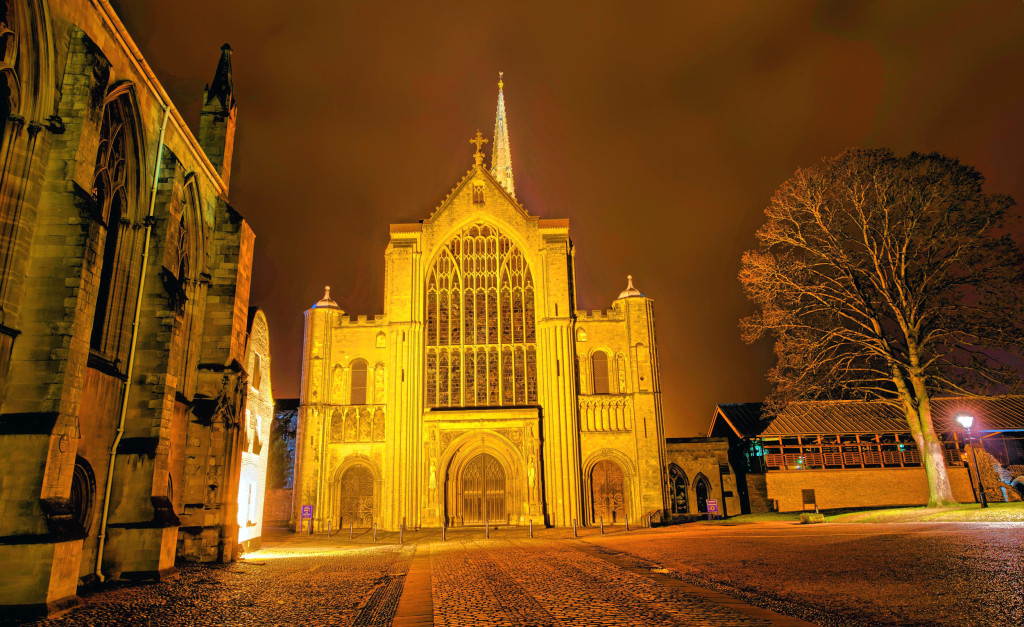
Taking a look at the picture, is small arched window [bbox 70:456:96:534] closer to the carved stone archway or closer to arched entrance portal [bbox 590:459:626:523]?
the carved stone archway

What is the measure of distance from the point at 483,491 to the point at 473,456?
186 centimetres

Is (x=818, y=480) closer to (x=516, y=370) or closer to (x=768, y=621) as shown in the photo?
(x=516, y=370)

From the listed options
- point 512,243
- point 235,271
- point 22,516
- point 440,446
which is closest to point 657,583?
point 22,516

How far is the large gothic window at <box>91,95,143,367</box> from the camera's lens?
13.4 meters

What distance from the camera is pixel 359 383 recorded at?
34.7 metres

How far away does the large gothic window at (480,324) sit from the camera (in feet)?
110

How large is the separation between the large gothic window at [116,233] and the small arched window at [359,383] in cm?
A: 2086

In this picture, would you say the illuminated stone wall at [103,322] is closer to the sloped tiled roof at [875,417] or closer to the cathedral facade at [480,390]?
the cathedral facade at [480,390]

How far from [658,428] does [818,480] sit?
33.0ft

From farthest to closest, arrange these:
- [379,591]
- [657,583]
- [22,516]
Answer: [379,591]
[657,583]
[22,516]

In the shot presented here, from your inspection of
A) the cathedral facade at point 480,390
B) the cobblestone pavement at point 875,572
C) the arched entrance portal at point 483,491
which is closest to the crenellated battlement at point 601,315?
the cathedral facade at point 480,390

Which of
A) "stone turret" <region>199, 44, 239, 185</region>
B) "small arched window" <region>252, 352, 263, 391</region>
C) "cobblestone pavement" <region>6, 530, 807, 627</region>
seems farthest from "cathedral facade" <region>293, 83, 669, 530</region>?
"cobblestone pavement" <region>6, 530, 807, 627</region>

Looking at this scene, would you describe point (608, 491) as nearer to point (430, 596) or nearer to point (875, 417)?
point (875, 417)

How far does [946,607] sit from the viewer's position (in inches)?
276
